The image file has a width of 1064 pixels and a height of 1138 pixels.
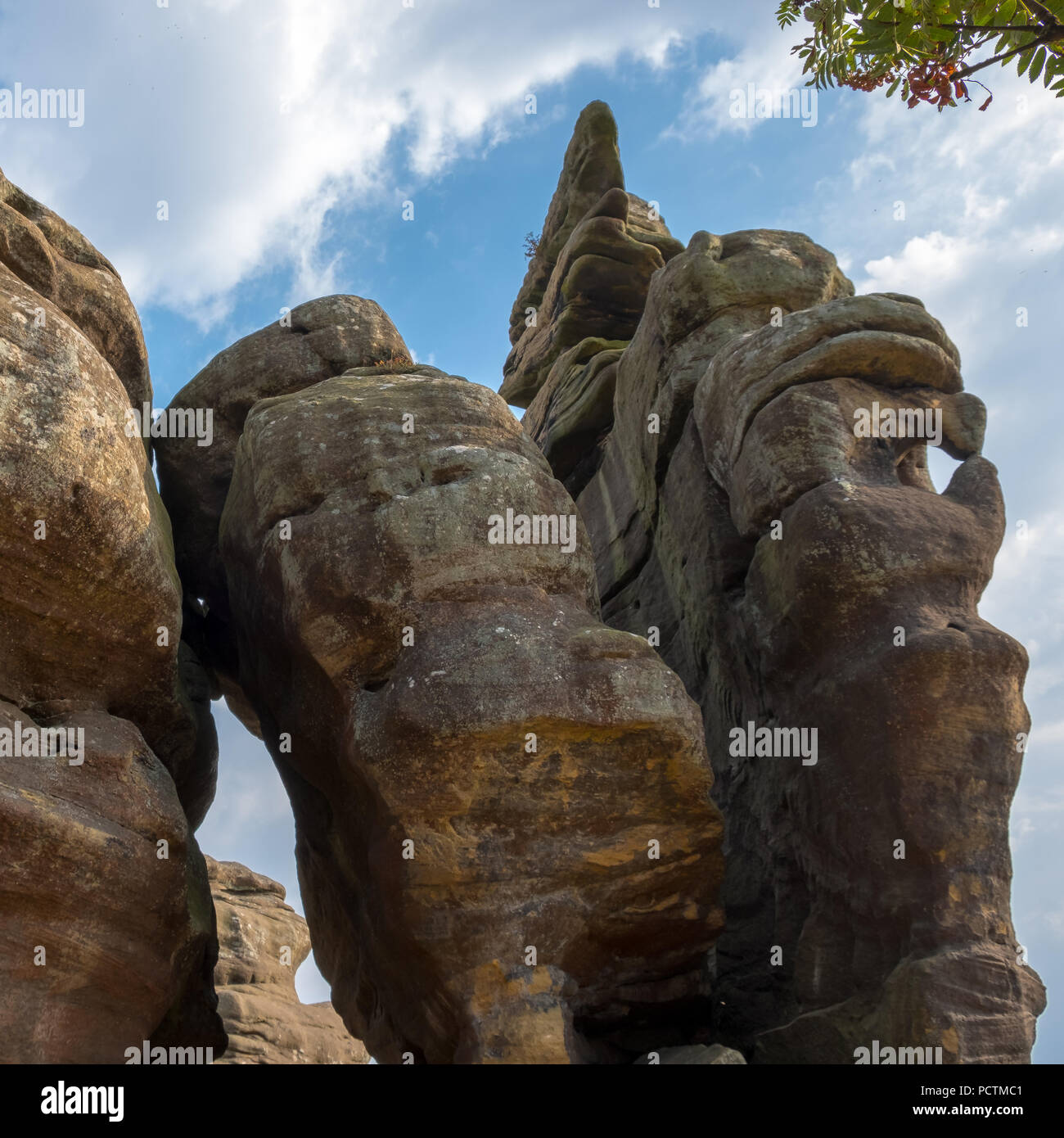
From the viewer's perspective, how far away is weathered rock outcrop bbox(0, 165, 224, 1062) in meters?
9.99

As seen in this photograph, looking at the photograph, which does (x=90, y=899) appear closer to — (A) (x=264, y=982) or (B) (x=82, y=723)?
(B) (x=82, y=723)

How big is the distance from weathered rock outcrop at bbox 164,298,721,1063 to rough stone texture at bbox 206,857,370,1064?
26.8ft

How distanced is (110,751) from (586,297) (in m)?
18.4

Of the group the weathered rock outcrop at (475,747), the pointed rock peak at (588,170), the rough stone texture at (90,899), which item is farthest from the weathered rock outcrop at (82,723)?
the pointed rock peak at (588,170)

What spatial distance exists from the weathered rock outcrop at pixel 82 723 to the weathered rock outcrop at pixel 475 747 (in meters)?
1.70

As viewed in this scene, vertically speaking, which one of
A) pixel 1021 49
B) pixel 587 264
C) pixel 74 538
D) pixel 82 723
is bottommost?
pixel 82 723

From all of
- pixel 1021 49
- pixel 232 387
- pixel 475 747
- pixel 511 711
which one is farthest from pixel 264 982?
pixel 1021 49

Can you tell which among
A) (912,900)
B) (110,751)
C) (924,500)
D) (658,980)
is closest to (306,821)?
(110,751)

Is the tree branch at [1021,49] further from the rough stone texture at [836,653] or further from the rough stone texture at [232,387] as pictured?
the rough stone texture at [232,387]

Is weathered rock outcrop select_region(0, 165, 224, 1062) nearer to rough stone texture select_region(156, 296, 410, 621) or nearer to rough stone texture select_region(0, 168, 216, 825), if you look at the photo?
rough stone texture select_region(0, 168, 216, 825)

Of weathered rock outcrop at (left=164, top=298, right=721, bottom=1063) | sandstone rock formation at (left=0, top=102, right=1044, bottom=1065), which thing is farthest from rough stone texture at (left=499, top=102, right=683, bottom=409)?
weathered rock outcrop at (left=164, top=298, right=721, bottom=1063)

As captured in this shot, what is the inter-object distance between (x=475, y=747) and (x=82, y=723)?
394 centimetres

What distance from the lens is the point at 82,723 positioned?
37.4 feet

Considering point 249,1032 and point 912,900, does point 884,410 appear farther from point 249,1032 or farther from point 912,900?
point 249,1032
